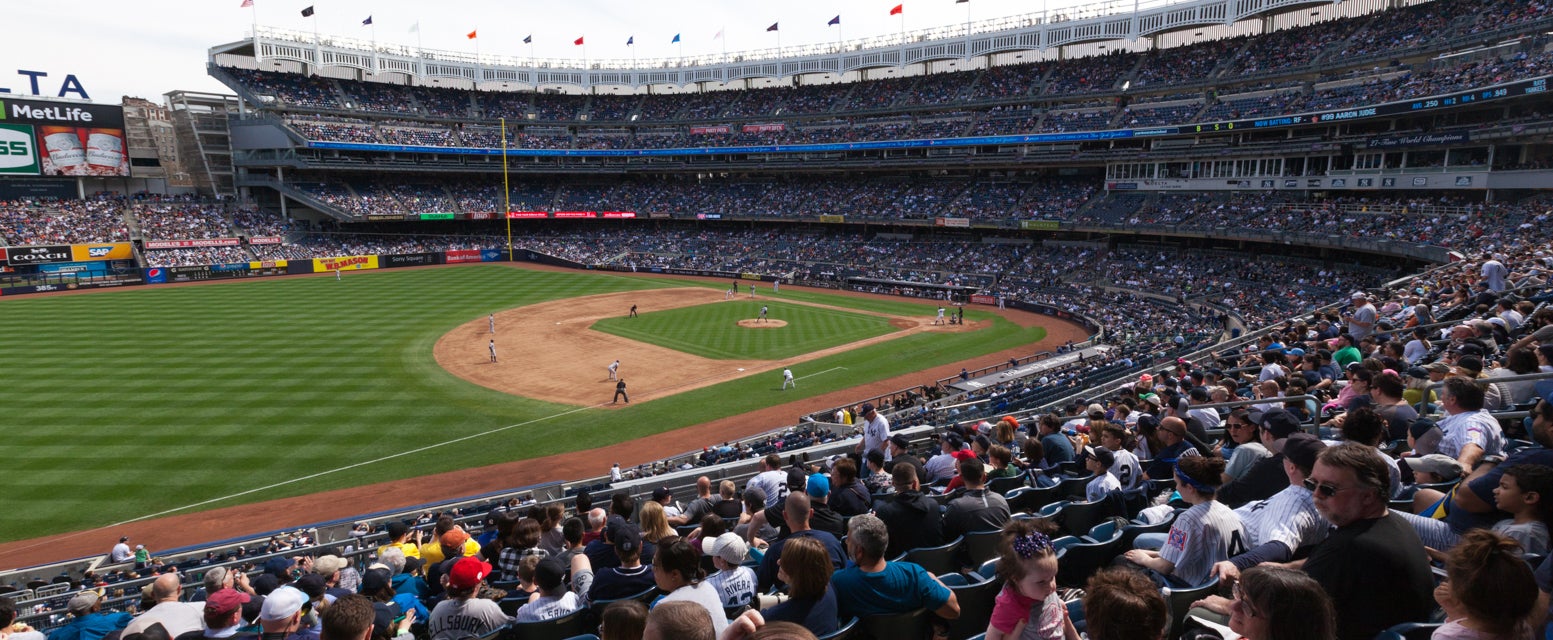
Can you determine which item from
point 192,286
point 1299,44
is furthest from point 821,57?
point 192,286

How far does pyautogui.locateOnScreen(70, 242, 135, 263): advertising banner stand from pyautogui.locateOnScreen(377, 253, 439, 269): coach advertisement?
57.5 feet

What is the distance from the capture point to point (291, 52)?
7812 cm

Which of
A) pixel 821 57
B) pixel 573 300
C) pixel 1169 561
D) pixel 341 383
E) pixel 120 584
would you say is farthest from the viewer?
pixel 821 57

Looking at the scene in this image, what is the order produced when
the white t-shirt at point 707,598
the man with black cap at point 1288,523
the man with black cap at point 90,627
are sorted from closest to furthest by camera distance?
the man with black cap at point 1288,523, the white t-shirt at point 707,598, the man with black cap at point 90,627

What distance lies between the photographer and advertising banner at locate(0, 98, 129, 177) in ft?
201

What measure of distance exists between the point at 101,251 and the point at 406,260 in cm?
2144

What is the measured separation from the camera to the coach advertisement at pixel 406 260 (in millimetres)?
70125

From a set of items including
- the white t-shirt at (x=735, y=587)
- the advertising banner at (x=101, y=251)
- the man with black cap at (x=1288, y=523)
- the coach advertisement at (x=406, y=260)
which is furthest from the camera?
the coach advertisement at (x=406, y=260)

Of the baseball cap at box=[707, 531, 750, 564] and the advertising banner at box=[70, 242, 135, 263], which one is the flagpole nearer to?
the advertising banner at box=[70, 242, 135, 263]

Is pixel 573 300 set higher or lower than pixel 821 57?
A: lower

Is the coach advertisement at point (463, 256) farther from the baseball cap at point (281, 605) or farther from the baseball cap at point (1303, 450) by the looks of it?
the baseball cap at point (1303, 450)

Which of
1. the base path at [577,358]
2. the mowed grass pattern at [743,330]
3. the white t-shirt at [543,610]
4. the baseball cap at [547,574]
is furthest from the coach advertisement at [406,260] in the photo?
the baseball cap at [547,574]

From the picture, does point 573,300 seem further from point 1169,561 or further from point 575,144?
point 1169,561

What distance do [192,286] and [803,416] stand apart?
5426cm
